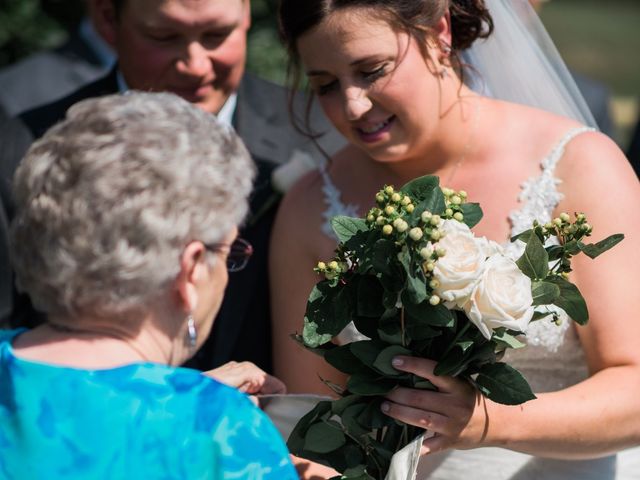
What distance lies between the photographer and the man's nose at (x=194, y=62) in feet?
13.2

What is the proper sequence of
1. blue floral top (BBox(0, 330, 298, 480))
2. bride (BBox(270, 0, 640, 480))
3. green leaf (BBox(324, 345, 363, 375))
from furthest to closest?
bride (BBox(270, 0, 640, 480)) → green leaf (BBox(324, 345, 363, 375)) → blue floral top (BBox(0, 330, 298, 480))

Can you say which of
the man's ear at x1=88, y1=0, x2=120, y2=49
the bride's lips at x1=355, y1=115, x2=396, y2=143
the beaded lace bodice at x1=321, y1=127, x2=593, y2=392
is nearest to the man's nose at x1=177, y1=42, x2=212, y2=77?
the man's ear at x1=88, y1=0, x2=120, y2=49

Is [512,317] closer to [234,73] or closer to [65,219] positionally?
[65,219]

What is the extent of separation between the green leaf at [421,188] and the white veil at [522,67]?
3.99ft

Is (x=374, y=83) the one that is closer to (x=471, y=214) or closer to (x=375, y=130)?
(x=375, y=130)

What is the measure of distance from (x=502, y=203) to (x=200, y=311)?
1.40 metres

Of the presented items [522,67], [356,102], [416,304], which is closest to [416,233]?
[416,304]

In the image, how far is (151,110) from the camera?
7.73 ft

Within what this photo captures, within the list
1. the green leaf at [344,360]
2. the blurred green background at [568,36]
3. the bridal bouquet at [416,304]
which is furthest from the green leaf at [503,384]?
the blurred green background at [568,36]

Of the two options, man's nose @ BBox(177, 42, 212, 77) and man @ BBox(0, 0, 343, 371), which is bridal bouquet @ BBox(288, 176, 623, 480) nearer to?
man @ BBox(0, 0, 343, 371)

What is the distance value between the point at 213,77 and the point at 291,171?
486 mm

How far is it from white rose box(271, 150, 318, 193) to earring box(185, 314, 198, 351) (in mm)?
1640

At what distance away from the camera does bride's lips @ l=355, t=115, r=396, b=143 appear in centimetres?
339

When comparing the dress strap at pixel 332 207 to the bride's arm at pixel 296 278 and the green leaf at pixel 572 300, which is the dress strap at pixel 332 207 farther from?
the green leaf at pixel 572 300
